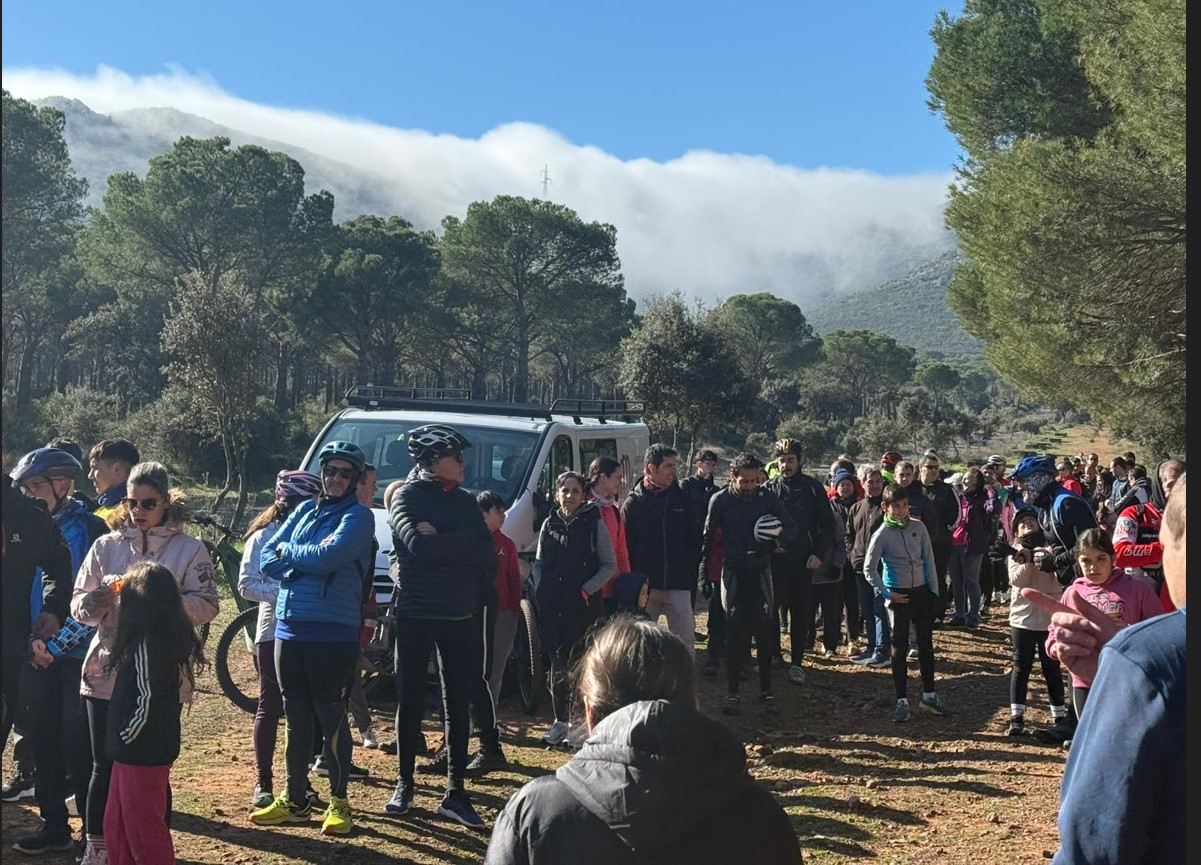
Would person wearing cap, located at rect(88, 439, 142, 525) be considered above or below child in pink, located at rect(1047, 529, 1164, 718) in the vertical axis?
above

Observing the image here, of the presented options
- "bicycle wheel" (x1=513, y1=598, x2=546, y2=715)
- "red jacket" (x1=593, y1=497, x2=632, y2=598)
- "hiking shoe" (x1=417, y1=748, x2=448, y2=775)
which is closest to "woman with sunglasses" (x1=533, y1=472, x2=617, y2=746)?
"red jacket" (x1=593, y1=497, x2=632, y2=598)

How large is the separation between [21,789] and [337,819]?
5.47ft

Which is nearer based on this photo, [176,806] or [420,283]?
[176,806]

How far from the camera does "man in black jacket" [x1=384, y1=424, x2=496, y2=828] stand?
217 inches

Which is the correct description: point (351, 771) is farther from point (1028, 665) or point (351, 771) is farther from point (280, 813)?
point (1028, 665)

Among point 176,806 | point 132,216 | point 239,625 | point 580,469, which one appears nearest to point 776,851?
point 176,806

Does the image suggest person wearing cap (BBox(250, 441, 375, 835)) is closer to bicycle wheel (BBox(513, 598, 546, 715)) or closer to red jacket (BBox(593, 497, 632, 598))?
red jacket (BBox(593, 497, 632, 598))

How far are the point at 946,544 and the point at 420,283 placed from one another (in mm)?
50857

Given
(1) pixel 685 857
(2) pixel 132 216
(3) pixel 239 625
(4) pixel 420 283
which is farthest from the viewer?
(4) pixel 420 283

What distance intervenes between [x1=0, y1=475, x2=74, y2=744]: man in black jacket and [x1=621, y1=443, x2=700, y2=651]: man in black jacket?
4036mm

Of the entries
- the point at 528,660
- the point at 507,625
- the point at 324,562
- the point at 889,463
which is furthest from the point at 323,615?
the point at 889,463

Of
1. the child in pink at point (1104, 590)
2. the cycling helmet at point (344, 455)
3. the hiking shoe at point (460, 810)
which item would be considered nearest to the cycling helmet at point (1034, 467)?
the child in pink at point (1104, 590)

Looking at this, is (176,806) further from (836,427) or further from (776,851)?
(836,427)

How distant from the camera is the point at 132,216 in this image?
53844 millimetres
